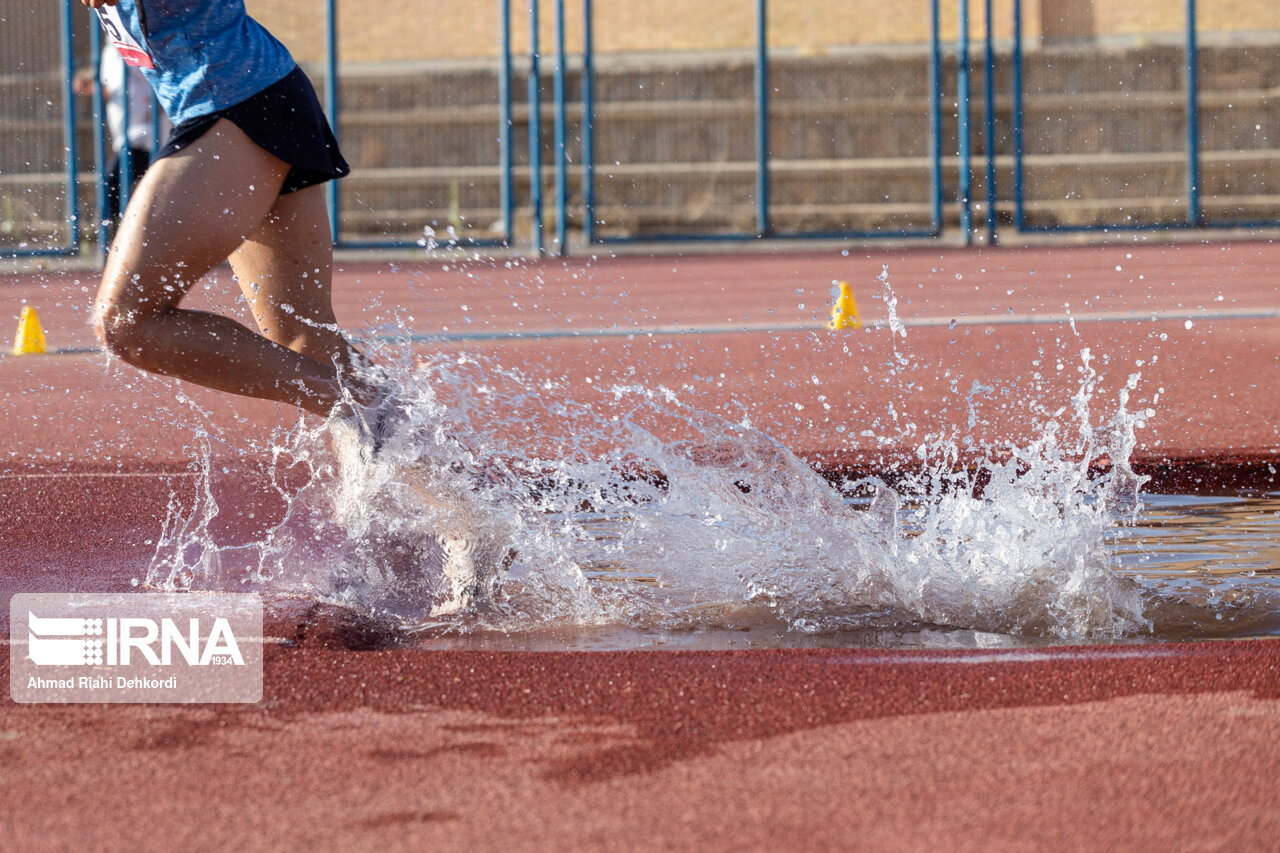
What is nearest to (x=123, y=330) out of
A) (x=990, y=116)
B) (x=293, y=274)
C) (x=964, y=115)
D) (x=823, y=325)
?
(x=293, y=274)

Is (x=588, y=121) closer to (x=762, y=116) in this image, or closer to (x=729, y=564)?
(x=762, y=116)

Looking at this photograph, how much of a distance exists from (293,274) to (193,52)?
0.55 meters

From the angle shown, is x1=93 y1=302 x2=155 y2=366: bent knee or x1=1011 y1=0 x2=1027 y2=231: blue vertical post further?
x1=1011 y1=0 x2=1027 y2=231: blue vertical post

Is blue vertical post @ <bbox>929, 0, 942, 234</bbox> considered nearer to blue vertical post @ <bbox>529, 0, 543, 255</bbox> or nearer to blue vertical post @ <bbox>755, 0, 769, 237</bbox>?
blue vertical post @ <bbox>755, 0, 769, 237</bbox>

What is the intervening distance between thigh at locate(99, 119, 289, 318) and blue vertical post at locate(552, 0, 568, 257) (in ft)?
37.2

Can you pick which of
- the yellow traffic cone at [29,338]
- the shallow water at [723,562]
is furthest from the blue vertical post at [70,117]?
the shallow water at [723,562]

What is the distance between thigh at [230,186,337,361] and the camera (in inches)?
143

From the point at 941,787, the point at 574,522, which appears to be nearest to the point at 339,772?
the point at 941,787

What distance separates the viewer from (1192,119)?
15.4 meters

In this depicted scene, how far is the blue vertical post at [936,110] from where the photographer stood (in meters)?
14.9

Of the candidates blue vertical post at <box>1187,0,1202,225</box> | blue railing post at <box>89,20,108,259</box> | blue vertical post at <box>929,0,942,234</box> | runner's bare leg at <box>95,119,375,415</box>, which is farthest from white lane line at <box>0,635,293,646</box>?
blue vertical post at <box>1187,0,1202,225</box>

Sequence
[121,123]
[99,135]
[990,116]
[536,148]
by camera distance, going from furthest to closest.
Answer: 1. [990,116]
2. [536,148]
3. [99,135]
4. [121,123]

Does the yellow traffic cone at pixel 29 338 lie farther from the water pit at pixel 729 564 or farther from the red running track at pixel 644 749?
the water pit at pixel 729 564

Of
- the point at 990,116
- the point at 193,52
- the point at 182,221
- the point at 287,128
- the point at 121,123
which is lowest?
the point at 182,221
